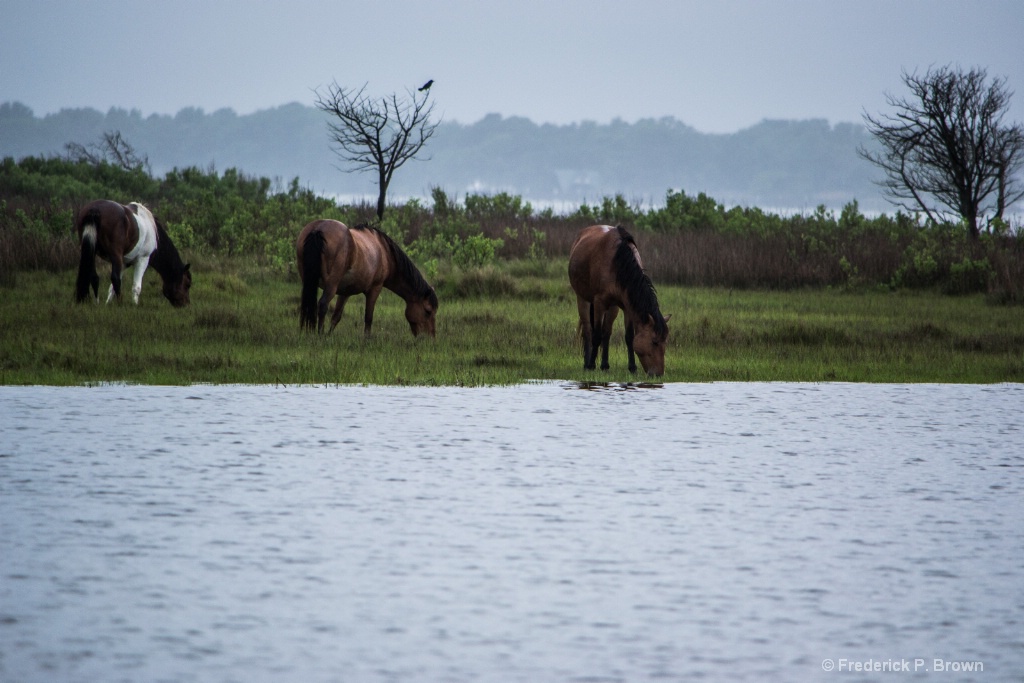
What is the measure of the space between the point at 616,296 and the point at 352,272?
4268mm

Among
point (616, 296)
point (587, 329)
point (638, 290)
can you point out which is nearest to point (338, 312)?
point (587, 329)

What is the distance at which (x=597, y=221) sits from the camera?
1353 inches

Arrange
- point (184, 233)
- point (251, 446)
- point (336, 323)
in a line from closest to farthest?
point (251, 446) < point (336, 323) < point (184, 233)

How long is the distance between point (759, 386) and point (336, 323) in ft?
19.2

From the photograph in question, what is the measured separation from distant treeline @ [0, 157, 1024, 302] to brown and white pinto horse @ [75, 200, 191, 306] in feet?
6.98

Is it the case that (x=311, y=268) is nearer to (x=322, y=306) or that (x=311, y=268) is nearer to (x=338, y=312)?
(x=322, y=306)

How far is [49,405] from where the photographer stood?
1060 cm

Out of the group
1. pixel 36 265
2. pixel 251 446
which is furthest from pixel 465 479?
pixel 36 265

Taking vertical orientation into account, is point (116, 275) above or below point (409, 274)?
below

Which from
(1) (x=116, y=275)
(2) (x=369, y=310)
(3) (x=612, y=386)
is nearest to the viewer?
(3) (x=612, y=386)

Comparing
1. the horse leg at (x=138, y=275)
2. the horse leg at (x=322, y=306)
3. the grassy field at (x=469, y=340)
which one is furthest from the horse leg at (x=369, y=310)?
the horse leg at (x=138, y=275)

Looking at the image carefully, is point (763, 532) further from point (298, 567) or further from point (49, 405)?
point (49, 405)

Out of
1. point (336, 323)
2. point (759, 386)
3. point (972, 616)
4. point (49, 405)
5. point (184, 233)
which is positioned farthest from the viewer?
point (184, 233)

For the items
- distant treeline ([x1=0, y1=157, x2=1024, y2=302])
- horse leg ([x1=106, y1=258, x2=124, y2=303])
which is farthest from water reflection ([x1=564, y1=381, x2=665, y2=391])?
distant treeline ([x1=0, y1=157, x2=1024, y2=302])
